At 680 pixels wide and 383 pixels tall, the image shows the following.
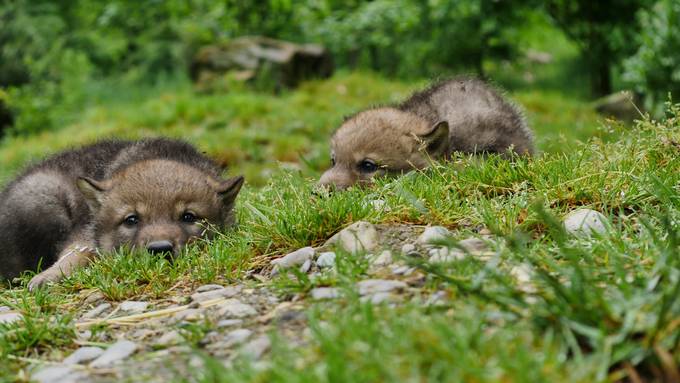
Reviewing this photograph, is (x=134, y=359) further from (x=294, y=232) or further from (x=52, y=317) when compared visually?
(x=294, y=232)

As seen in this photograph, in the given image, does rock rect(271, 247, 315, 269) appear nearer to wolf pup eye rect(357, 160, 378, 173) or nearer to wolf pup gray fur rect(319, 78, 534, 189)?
wolf pup gray fur rect(319, 78, 534, 189)

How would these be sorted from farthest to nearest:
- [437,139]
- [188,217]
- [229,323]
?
[437,139]
[188,217]
[229,323]

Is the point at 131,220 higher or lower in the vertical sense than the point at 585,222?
Result: lower

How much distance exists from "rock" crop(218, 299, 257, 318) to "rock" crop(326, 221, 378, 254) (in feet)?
1.83

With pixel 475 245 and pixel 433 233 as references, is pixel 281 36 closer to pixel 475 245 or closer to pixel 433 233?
pixel 433 233

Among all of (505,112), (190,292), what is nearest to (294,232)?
(190,292)

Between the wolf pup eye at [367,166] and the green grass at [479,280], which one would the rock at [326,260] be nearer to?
the green grass at [479,280]

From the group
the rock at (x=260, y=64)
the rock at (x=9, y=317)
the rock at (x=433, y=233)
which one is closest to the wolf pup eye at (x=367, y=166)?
the rock at (x=433, y=233)

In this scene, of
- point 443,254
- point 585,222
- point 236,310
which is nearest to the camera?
point 236,310

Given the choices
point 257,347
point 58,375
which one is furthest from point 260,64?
point 257,347

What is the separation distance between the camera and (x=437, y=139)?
5543mm

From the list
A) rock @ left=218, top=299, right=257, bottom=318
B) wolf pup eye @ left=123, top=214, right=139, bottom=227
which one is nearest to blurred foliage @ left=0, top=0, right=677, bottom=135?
wolf pup eye @ left=123, top=214, right=139, bottom=227

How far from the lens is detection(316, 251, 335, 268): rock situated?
136 inches

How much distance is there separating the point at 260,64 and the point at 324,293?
1143cm
